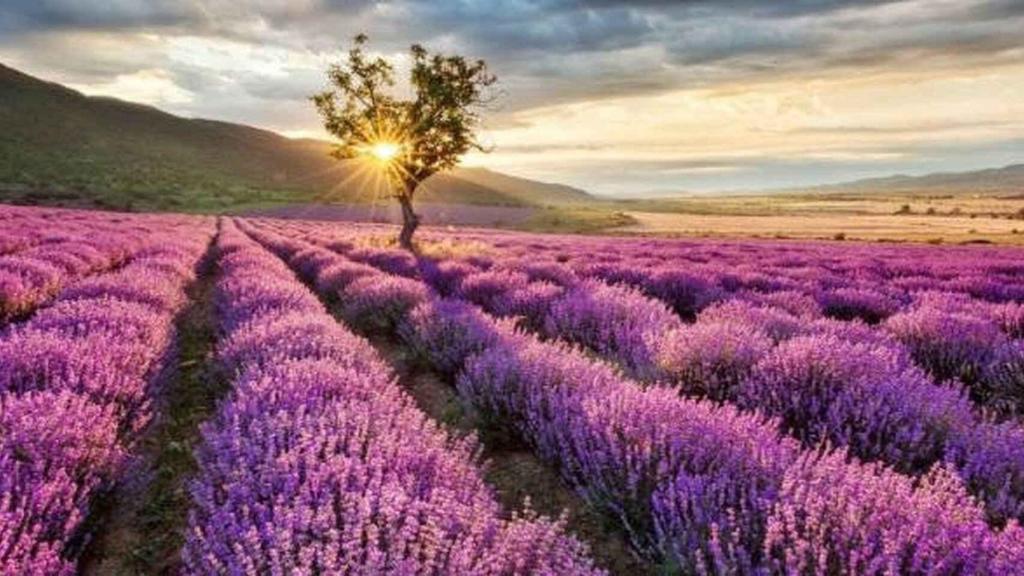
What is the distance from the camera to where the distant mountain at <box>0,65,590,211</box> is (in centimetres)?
7938

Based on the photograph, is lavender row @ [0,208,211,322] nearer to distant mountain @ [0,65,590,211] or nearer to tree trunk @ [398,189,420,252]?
tree trunk @ [398,189,420,252]

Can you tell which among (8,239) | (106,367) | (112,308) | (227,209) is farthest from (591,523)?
(227,209)

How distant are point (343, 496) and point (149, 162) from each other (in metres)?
124

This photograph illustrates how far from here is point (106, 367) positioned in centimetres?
494

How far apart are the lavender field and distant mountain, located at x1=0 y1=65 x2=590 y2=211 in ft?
185

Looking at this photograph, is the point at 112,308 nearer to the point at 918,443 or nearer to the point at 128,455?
the point at 128,455

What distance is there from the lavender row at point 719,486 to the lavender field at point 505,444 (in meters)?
0.02

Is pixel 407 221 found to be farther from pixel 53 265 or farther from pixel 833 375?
pixel 833 375

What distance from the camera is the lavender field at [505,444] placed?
2484 mm

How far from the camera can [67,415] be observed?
378cm

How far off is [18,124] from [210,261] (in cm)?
11164

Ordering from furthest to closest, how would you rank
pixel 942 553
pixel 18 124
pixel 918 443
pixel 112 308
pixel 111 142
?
pixel 111 142 < pixel 18 124 < pixel 112 308 < pixel 918 443 < pixel 942 553

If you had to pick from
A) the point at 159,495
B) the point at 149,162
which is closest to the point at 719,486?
the point at 159,495

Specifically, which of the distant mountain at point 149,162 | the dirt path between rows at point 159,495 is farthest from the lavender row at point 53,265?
the distant mountain at point 149,162
